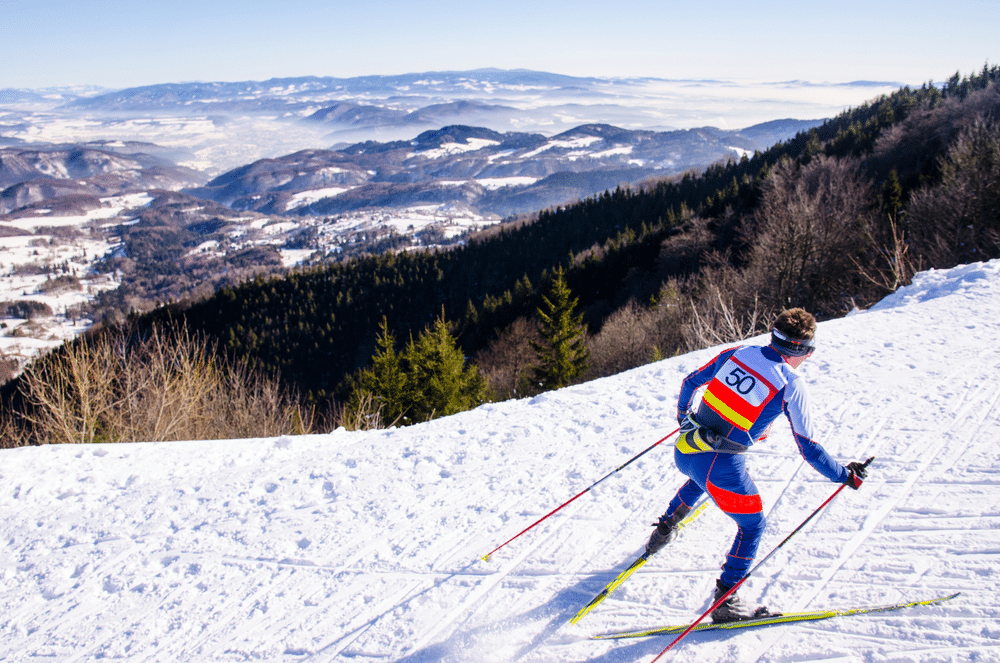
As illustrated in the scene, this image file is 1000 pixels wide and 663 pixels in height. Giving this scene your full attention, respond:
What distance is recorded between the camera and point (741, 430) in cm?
365

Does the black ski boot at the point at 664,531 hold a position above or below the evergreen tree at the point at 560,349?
above

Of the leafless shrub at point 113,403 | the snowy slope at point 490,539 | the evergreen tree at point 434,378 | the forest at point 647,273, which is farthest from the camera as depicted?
the forest at point 647,273

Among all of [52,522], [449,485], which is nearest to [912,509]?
[449,485]

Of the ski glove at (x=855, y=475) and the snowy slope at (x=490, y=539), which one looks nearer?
the ski glove at (x=855, y=475)

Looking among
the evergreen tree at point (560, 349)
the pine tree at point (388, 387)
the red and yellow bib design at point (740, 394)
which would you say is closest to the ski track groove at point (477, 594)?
the red and yellow bib design at point (740, 394)

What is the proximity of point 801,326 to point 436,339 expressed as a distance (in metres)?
20.4

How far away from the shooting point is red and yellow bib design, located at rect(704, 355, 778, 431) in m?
3.57

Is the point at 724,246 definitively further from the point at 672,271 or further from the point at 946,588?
the point at 946,588

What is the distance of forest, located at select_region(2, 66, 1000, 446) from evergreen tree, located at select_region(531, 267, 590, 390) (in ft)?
0.40

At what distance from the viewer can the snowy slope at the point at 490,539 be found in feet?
12.5

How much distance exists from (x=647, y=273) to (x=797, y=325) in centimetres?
4923

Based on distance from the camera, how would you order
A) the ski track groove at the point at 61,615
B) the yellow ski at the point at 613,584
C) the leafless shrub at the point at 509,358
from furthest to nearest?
the leafless shrub at the point at 509,358, the ski track groove at the point at 61,615, the yellow ski at the point at 613,584

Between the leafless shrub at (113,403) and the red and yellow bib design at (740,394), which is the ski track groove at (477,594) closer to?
the red and yellow bib design at (740,394)

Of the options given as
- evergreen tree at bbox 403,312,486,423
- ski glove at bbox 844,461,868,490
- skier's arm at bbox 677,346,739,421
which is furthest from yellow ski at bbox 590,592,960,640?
evergreen tree at bbox 403,312,486,423
